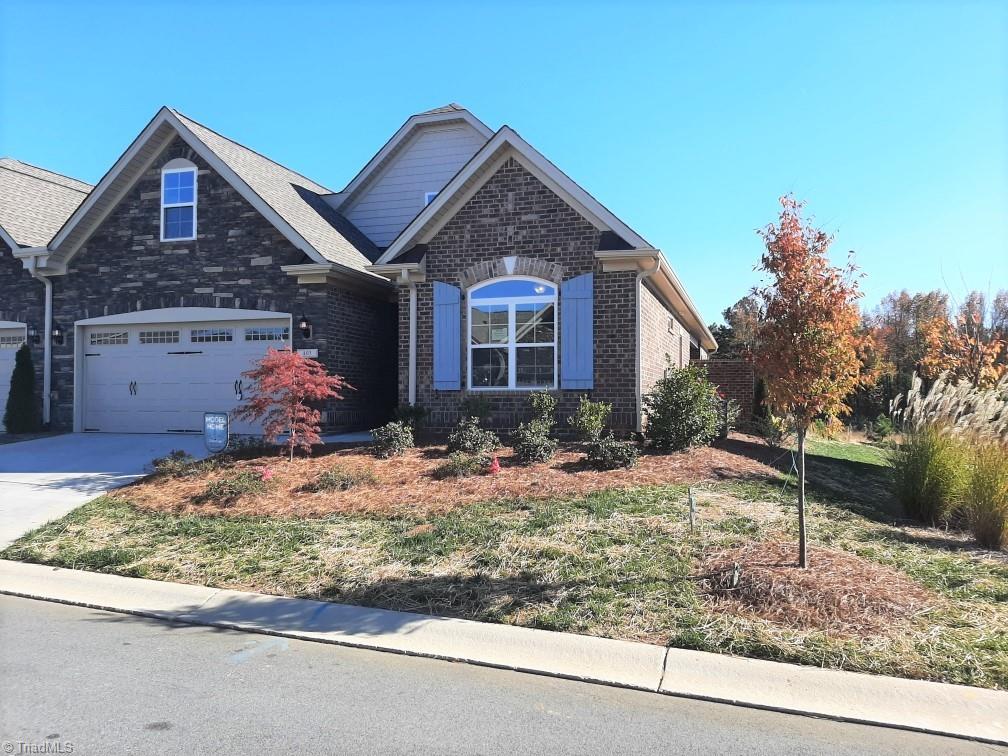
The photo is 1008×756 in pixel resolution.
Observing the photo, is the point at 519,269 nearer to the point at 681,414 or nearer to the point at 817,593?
the point at 681,414

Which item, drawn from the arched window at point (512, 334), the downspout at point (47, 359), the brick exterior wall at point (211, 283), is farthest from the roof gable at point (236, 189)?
the arched window at point (512, 334)

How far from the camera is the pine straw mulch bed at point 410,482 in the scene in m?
8.54

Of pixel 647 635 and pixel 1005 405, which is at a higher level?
pixel 1005 405

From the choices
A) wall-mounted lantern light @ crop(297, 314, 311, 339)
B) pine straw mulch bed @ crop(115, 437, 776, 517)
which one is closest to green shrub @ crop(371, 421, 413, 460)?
pine straw mulch bed @ crop(115, 437, 776, 517)

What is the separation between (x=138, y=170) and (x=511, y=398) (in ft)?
31.9

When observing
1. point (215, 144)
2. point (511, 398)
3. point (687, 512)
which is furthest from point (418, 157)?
point (687, 512)

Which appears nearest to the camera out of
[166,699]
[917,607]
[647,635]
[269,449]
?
[166,699]

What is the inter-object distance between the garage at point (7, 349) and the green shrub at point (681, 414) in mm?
14363

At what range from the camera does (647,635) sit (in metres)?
5.15

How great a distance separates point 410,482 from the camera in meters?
9.40

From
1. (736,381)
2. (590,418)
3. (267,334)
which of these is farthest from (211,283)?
(736,381)

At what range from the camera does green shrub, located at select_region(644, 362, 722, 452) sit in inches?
423

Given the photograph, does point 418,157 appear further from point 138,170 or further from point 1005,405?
point 1005,405

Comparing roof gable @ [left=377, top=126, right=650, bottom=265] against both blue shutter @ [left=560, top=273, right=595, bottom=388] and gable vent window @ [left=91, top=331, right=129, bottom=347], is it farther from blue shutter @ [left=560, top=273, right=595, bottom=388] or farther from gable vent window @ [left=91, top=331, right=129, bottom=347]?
gable vent window @ [left=91, top=331, right=129, bottom=347]
